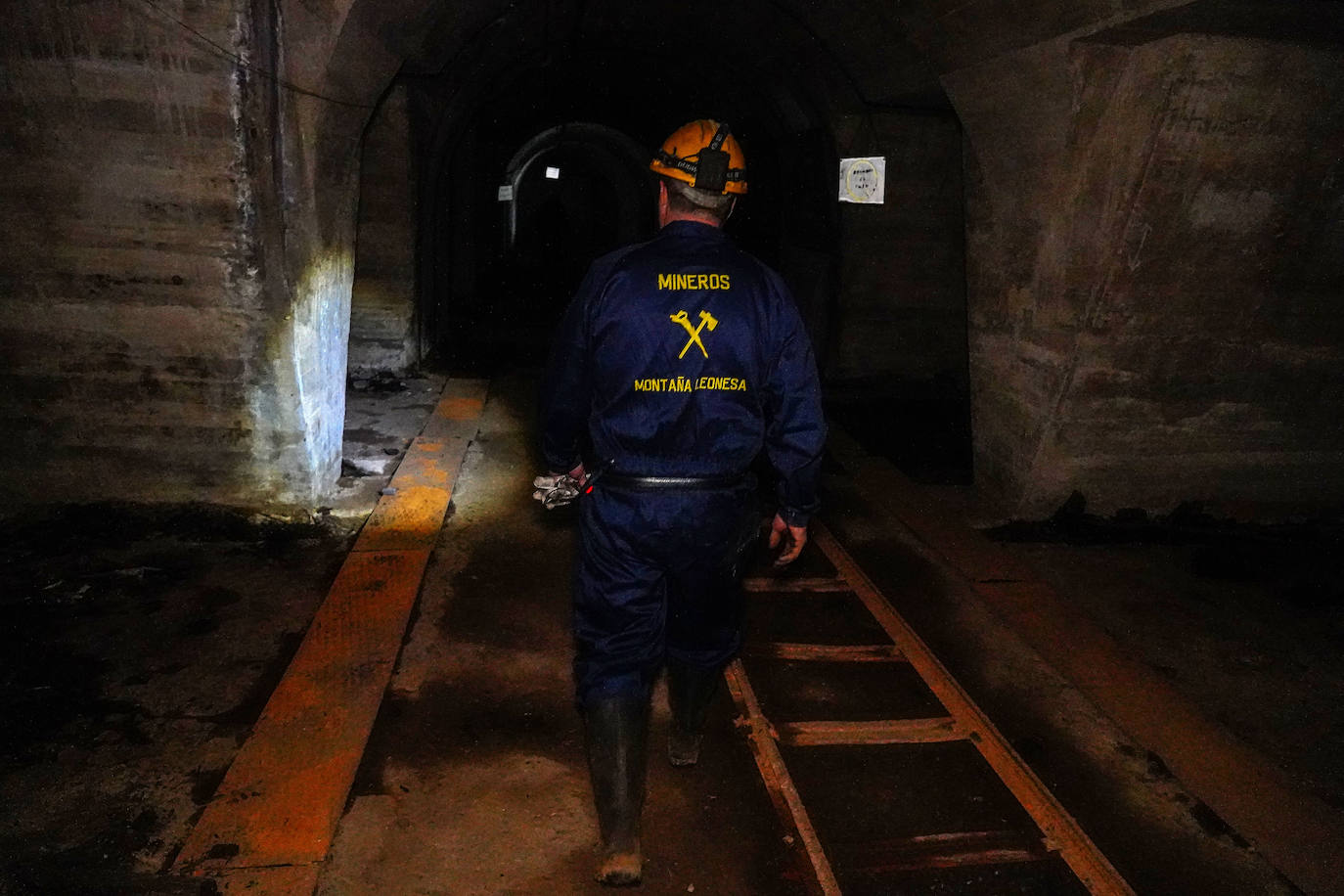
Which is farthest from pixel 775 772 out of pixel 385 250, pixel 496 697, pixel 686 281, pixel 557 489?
pixel 385 250

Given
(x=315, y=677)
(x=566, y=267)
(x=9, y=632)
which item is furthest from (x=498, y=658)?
(x=566, y=267)

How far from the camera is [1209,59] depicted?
3.97 metres

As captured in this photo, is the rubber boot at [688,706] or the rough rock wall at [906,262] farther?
the rough rock wall at [906,262]

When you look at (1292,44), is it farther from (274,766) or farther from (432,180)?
(432,180)

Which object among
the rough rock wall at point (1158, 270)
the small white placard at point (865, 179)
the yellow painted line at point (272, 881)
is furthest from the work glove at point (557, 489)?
the small white placard at point (865, 179)

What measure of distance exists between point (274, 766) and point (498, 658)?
0.94 meters

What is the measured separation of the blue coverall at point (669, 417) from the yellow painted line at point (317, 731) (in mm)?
946

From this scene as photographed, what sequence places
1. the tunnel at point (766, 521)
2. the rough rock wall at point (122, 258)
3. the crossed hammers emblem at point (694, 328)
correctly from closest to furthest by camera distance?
the crossed hammers emblem at point (694, 328)
the tunnel at point (766, 521)
the rough rock wall at point (122, 258)

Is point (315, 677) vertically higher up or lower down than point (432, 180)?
lower down

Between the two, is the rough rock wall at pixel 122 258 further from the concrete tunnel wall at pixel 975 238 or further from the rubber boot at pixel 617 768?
the rubber boot at pixel 617 768

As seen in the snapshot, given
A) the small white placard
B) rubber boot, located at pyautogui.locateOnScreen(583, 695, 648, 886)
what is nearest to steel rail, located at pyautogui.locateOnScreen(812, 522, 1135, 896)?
rubber boot, located at pyautogui.locateOnScreen(583, 695, 648, 886)

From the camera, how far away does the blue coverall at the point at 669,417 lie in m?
2.29

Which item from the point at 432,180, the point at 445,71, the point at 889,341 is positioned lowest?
the point at 889,341

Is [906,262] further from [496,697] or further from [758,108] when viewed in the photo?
[496,697]
